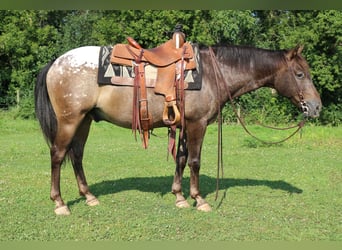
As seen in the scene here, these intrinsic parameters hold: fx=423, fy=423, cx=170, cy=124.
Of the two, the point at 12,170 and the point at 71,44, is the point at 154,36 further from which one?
the point at 12,170

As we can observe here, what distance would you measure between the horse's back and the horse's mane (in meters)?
1.70

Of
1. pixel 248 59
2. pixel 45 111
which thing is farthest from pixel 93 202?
pixel 248 59

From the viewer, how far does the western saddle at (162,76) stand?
17.7ft

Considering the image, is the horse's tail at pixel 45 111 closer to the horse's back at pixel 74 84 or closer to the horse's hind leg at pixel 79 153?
the horse's back at pixel 74 84

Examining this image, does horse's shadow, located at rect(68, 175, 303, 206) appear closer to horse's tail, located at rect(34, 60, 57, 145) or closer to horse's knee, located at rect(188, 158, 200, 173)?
horse's knee, located at rect(188, 158, 200, 173)

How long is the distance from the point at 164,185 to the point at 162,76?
2.44 metres

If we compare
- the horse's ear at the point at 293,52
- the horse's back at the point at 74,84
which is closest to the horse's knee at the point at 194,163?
the horse's back at the point at 74,84

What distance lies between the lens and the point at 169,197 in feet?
20.8

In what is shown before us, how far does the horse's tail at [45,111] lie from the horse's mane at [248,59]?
2342mm

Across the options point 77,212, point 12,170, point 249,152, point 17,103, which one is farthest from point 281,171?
point 17,103

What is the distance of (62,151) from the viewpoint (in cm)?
551

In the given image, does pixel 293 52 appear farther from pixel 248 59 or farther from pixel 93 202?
pixel 93 202

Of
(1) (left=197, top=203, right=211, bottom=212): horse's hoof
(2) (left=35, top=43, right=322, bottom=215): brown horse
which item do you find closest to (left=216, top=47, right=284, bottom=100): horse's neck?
(2) (left=35, top=43, right=322, bottom=215): brown horse

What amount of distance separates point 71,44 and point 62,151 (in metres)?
20.7
